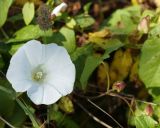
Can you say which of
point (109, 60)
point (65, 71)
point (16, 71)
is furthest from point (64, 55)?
point (109, 60)

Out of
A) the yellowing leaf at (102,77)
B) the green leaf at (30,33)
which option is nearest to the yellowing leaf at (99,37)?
the yellowing leaf at (102,77)

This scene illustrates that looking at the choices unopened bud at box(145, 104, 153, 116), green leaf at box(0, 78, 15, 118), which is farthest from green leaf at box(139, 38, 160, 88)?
green leaf at box(0, 78, 15, 118)

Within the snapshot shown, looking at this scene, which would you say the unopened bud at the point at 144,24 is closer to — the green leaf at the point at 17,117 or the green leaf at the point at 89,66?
the green leaf at the point at 89,66

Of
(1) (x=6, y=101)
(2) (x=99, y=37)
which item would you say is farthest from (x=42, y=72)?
(2) (x=99, y=37)

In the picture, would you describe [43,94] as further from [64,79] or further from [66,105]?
[66,105]

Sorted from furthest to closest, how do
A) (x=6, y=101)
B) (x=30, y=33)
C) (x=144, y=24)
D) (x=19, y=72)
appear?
(x=144, y=24), (x=30, y=33), (x=6, y=101), (x=19, y=72)

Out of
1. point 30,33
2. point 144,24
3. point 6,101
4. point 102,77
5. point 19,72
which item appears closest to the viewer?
point 19,72
